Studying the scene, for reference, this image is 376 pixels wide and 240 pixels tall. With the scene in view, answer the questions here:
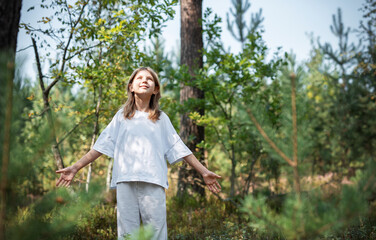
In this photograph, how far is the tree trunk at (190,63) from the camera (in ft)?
16.4

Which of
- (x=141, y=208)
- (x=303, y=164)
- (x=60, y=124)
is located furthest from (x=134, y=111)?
(x=303, y=164)

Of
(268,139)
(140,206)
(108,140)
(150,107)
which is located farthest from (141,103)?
(268,139)

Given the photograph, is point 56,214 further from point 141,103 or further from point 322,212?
point 141,103

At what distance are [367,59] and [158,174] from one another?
7.92 m

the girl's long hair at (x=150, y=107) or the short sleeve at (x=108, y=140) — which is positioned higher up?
the girl's long hair at (x=150, y=107)

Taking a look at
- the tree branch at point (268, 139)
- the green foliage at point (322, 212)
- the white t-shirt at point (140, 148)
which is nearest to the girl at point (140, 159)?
the white t-shirt at point (140, 148)

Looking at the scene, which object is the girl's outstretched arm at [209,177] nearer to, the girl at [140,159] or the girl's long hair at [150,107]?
the girl at [140,159]

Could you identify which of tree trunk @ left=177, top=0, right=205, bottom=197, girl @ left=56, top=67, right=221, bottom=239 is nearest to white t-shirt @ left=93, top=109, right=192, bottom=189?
girl @ left=56, top=67, right=221, bottom=239

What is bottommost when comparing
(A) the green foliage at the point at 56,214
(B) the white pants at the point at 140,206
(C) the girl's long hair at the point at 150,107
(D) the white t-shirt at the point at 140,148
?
(B) the white pants at the point at 140,206

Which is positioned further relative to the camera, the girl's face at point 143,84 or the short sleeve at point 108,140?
the girl's face at point 143,84

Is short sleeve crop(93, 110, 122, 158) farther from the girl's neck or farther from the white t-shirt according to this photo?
the girl's neck

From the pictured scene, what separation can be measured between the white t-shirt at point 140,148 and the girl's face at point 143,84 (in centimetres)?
18

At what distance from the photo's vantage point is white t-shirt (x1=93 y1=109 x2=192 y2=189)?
2172mm

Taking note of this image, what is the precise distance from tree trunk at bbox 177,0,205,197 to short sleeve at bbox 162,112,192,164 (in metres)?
2.50
